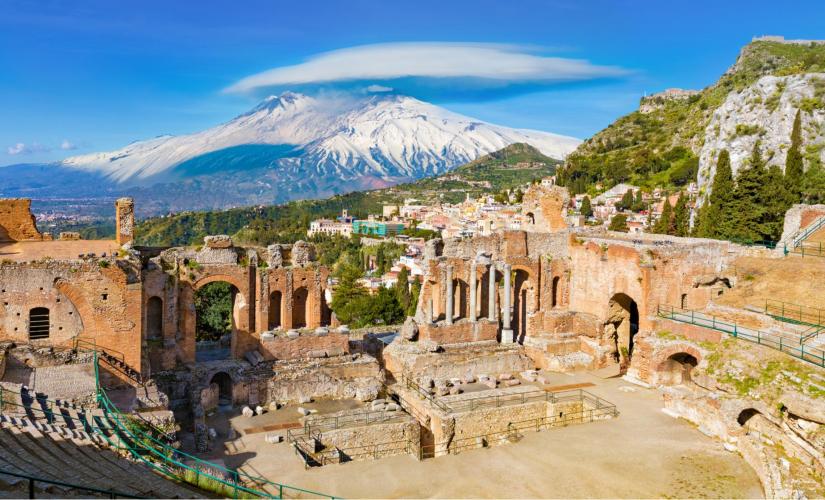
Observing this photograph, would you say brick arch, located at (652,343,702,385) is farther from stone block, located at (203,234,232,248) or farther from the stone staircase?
the stone staircase

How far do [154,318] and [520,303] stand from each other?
1832 centimetres

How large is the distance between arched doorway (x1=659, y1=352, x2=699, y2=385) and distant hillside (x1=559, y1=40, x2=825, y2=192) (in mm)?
31731

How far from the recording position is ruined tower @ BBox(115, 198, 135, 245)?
88.2ft

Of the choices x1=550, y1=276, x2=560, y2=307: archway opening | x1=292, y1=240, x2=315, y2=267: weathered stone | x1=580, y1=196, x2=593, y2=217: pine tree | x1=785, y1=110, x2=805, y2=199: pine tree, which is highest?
x1=785, y1=110, x2=805, y2=199: pine tree

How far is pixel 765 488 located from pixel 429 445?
10322 mm

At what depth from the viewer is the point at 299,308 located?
30.3m

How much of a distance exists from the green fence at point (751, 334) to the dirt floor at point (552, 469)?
4519 millimetres

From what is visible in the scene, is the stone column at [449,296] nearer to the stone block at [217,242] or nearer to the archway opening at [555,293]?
the archway opening at [555,293]

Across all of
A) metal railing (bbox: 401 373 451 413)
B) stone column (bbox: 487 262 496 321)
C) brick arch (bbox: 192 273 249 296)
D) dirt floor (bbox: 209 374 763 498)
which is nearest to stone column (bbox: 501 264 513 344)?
stone column (bbox: 487 262 496 321)

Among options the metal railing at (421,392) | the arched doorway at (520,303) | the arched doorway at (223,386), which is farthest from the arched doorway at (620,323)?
the arched doorway at (223,386)

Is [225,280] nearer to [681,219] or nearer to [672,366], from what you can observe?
[672,366]

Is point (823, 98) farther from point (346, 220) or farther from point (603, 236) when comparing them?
point (346, 220)

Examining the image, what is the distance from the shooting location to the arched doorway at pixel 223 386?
944 inches

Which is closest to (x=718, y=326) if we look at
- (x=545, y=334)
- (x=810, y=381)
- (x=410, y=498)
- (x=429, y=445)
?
(x=810, y=381)
